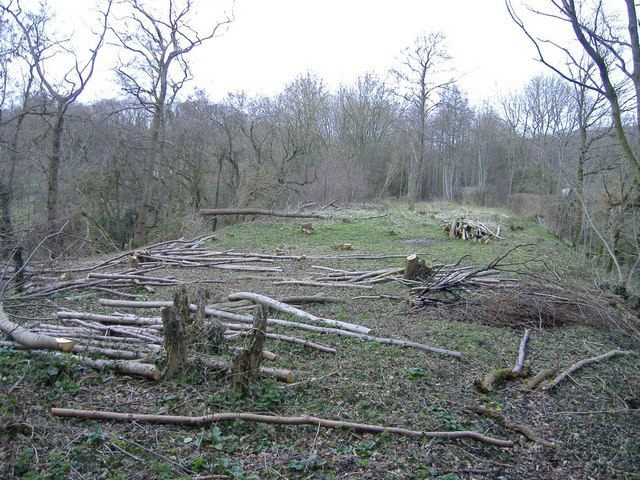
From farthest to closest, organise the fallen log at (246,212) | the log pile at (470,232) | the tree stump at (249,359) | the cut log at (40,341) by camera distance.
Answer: the fallen log at (246,212) → the log pile at (470,232) → the cut log at (40,341) → the tree stump at (249,359)

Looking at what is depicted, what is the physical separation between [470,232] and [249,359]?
44.2 feet

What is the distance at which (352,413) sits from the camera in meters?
3.95

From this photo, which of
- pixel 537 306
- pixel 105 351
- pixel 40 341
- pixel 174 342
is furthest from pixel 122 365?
pixel 537 306

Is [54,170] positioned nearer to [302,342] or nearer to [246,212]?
[246,212]

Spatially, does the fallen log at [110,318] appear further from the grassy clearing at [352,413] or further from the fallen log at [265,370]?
the fallen log at [265,370]

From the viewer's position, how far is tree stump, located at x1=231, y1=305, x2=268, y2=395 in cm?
398

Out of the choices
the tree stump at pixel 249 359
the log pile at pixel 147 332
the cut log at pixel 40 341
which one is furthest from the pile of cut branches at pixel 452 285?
the cut log at pixel 40 341

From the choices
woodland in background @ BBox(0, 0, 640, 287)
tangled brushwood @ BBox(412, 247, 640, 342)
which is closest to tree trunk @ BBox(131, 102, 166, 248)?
woodland in background @ BBox(0, 0, 640, 287)

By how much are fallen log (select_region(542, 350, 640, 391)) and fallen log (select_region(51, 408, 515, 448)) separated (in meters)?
1.29

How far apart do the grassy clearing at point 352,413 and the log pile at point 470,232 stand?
9.51 m

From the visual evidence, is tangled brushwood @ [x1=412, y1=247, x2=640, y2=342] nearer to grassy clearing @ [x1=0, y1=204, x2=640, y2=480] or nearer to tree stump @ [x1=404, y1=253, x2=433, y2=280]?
grassy clearing @ [x1=0, y1=204, x2=640, y2=480]

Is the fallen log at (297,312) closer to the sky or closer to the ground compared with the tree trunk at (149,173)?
closer to the ground

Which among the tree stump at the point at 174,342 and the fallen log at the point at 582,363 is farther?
the fallen log at the point at 582,363

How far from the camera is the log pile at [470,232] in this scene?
15734 mm
